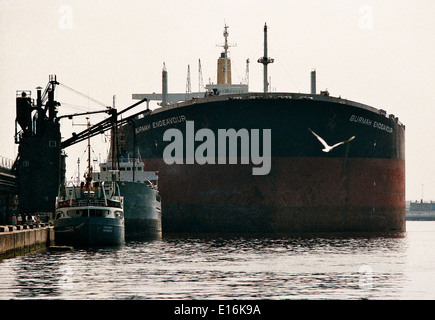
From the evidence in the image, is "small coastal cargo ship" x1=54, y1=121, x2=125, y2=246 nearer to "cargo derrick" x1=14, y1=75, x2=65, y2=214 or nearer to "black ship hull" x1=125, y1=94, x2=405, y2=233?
"cargo derrick" x1=14, y1=75, x2=65, y2=214

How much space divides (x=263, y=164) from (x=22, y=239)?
115ft

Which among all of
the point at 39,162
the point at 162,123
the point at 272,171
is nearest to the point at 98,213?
the point at 39,162

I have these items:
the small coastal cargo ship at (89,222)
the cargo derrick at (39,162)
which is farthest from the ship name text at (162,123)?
the small coastal cargo ship at (89,222)

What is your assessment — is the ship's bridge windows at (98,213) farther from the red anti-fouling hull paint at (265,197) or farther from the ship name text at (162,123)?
the ship name text at (162,123)

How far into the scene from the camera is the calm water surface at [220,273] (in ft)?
98.7

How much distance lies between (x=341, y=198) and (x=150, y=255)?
3816 cm

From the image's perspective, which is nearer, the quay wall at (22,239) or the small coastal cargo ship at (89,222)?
the quay wall at (22,239)

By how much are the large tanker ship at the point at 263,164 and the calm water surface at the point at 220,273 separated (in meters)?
23.3

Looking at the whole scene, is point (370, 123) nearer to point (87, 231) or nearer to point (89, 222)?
point (89, 222)

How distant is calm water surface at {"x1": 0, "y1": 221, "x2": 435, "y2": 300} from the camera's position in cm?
3009

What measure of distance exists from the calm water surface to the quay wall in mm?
838

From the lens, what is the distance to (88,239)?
54.1 m

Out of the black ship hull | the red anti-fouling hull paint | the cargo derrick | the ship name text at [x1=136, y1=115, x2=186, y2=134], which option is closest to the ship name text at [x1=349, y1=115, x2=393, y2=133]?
the black ship hull
